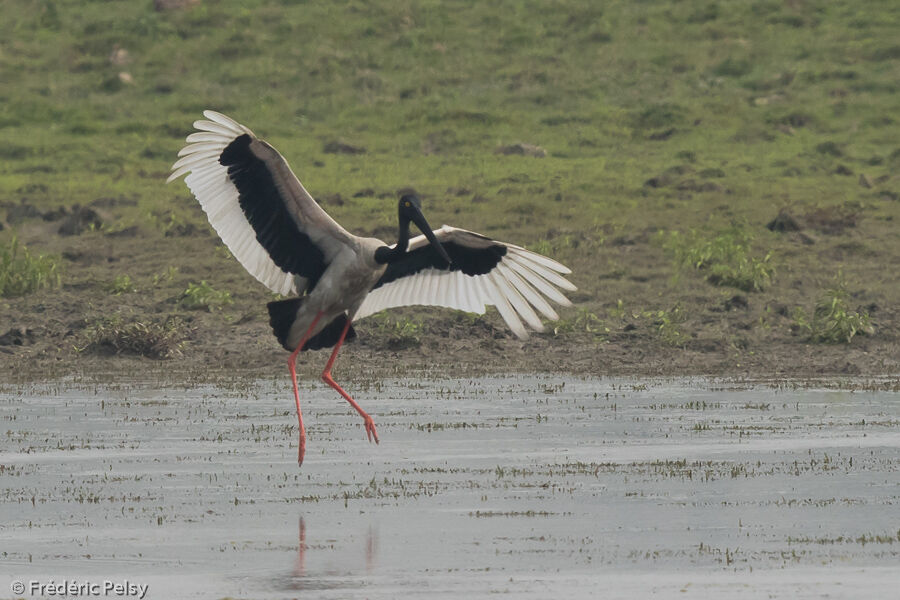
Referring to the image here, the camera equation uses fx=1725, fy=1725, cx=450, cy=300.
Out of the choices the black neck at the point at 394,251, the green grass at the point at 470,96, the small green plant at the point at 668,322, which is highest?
the black neck at the point at 394,251

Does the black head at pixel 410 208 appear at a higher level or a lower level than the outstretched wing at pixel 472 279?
higher

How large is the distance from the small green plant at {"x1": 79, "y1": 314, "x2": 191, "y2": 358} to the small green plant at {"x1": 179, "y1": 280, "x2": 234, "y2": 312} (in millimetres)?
1199

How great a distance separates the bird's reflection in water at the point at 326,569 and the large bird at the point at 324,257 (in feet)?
9.19

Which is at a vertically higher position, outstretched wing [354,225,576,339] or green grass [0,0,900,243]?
outstretched wing [354,225,576,339]

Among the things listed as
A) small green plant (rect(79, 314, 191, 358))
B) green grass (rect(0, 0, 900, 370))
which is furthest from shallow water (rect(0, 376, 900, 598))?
green grass (rect(0, 0, 900, 370))

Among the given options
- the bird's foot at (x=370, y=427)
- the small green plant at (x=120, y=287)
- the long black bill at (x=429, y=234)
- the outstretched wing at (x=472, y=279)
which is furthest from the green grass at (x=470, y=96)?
the bird's foot at (x=370, y=427)

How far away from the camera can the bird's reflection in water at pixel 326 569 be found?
7.05 m

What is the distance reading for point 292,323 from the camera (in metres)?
11.3

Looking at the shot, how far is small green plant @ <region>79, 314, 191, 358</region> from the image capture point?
47.5 feet

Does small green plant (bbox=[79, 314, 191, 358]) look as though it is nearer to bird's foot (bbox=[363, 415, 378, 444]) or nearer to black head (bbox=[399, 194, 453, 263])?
black head (bbox=[399, 194, 453, 263])

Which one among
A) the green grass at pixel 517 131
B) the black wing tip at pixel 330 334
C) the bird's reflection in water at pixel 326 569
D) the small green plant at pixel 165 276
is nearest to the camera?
the bird's reflection in water at pixel 326 569

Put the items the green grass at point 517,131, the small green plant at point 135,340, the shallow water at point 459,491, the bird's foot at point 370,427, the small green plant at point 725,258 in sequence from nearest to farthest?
the shallow water at point 459,491 → the bird's foot at point 370,427 → the small green plant at point 135,340 → the small green plant at point 725,258 → the green grass at point 517,131

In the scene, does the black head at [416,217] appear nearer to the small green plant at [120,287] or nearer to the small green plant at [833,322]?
the small green plant at [833,322]

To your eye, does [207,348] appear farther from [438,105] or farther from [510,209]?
[438,105]
